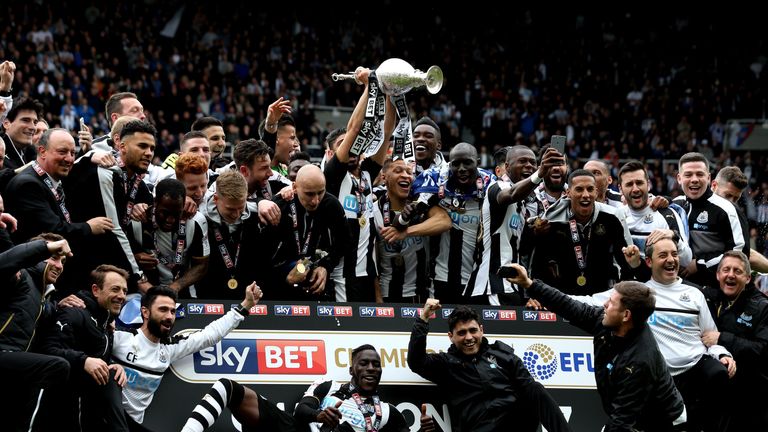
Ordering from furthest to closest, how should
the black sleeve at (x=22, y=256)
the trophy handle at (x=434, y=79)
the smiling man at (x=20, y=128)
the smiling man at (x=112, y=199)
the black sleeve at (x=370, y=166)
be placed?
the black sleeve at (x=370, y=166)
the smiling man at (x=20, y=128)
the trophy handle at (x=434, y=79)
the smiling man at (x=112, y=199)
the black sleeve at (x=22, y=256)

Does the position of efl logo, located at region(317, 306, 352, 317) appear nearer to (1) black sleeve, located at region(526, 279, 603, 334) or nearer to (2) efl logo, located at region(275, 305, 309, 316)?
(2) efl logo, located at region(275, 305, 309, 316)

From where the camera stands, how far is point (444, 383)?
8.73 m

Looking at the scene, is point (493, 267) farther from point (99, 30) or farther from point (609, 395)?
point (99, 30)

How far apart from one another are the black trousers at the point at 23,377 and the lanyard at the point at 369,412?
230cm

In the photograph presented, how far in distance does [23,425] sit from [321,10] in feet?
81.7

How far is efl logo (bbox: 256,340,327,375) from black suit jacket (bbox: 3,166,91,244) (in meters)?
1.80

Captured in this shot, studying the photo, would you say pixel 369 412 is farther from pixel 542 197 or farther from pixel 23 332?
pixel 542 197

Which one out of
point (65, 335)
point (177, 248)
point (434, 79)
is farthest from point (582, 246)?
point (65, 335)

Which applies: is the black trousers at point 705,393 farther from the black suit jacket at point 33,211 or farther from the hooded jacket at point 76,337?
the black suit jacket at point 33,211

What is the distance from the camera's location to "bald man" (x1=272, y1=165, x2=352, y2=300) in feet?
29.8

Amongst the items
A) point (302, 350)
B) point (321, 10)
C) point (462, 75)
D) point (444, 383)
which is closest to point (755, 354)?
point (444, 383)

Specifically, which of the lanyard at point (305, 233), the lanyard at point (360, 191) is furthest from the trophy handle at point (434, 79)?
the lanyard at point (305, 233)

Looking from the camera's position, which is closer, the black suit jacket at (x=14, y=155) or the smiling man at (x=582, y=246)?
the black suit jacket at (x=14, y=155)

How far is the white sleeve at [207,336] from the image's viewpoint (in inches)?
330
